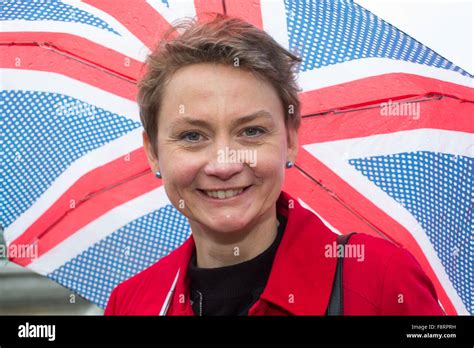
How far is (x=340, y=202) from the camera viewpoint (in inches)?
87.0

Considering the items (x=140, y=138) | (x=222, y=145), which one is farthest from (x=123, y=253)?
(x=222, y=145)

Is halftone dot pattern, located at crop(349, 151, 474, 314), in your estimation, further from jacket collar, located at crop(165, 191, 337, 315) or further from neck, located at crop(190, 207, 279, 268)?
neck, located at crop(190, 207, 279, 268)

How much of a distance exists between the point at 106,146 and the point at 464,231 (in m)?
1.12

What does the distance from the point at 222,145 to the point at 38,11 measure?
0.76 meters

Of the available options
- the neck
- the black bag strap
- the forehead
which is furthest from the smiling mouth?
the black bag strap

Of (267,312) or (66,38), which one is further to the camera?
(66,38)

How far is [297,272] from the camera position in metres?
1.92

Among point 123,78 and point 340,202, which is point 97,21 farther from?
point 340,202

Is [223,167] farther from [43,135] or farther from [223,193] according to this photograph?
[43,135]

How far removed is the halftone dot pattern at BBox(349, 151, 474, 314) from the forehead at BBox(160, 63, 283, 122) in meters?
0.51

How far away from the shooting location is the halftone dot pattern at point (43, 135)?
7.18ft

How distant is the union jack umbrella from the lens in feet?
6.92

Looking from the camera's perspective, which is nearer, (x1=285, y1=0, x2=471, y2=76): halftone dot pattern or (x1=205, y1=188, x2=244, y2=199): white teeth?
(x1=205, y1=188, x2=244, y2=199): white teeth

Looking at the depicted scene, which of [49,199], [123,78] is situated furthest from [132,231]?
[123,78]
